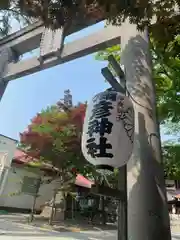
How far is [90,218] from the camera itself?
1088 centimetres

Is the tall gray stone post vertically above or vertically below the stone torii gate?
above

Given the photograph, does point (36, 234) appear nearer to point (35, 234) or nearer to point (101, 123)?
point (35, 234)

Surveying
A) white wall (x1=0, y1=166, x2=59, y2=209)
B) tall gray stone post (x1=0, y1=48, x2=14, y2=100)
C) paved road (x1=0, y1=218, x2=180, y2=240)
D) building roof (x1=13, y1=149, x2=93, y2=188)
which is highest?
tall gray stone post (x1=0, y1=48, x2=14, y2=100)

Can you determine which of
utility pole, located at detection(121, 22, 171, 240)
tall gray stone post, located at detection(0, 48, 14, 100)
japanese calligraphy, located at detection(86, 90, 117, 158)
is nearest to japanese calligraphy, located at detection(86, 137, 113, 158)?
japanese calligraphy, located at detection(86, 90, 117, 158)

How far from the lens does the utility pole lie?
9.17 feet

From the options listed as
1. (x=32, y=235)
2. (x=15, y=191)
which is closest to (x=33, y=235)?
(x=32, y=235)

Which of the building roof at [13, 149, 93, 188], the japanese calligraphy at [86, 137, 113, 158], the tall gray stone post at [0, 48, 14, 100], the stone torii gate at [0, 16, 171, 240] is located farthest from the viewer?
the building roof at [13, 149, 93, 188]

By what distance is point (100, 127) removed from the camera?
2.74m

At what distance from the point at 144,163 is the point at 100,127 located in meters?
0.84

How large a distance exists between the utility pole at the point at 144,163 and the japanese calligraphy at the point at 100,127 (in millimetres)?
728

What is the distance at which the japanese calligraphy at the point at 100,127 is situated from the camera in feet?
8.86

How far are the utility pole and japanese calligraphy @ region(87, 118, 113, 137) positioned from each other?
28.7 inches

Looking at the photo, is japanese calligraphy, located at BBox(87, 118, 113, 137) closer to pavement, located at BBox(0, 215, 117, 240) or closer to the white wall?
pavement, located at BBox(0, 215, 117, 240)

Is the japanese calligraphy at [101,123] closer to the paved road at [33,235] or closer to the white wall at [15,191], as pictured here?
the paved road at [33,235]
